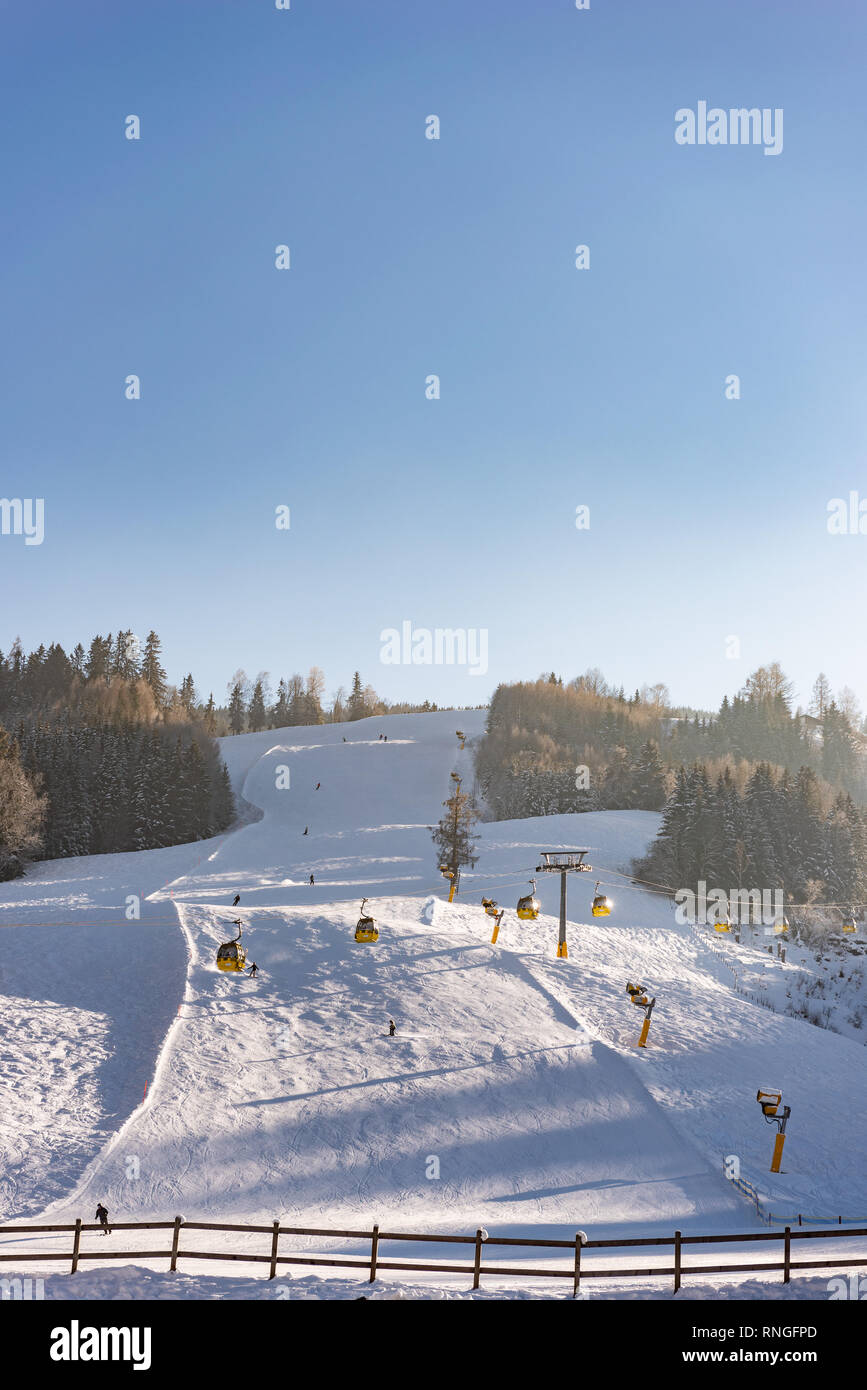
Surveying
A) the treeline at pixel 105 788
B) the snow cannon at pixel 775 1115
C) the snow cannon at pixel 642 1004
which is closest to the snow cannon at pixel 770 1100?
the snow cannon at pixel 775 1115

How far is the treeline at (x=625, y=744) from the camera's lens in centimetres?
8781

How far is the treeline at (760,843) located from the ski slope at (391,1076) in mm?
19865

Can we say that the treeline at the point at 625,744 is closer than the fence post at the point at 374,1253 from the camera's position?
No

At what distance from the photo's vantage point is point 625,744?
11162 cm

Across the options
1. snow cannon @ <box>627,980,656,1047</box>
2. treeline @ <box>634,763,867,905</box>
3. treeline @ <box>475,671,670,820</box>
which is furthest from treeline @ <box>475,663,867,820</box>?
snow cannon @ <box>627,980,656,1047</box>

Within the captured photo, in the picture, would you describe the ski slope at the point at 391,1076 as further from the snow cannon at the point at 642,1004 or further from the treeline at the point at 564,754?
the treeline at the point at 564,754

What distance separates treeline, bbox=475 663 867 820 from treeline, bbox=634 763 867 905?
1321 cm

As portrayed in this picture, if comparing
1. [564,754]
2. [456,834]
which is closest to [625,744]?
[564,754]

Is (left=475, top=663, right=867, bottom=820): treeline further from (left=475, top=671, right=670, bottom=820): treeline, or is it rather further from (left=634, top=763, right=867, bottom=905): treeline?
(left=634, top=763, right=867, bottom=905): treeline

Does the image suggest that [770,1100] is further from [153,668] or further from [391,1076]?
[153,668]

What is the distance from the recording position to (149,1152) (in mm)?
21719

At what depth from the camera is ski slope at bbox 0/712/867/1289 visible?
2117 cm
